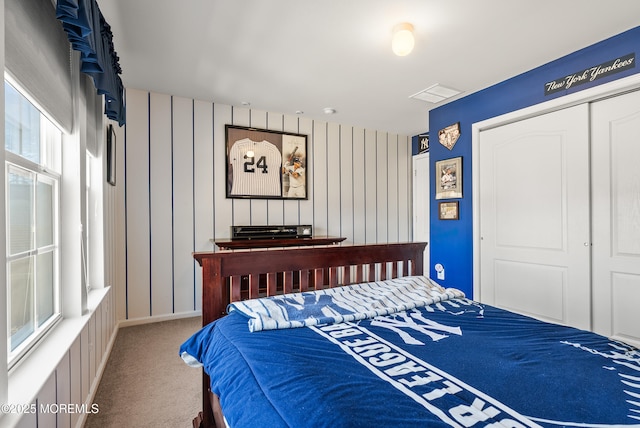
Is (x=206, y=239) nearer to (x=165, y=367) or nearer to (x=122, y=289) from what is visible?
(x=122, y=289)

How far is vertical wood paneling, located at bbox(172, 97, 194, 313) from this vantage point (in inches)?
Answer: 139

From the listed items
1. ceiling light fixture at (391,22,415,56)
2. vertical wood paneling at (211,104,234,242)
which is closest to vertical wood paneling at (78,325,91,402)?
vertical wood paneling at (211,104,234,242)

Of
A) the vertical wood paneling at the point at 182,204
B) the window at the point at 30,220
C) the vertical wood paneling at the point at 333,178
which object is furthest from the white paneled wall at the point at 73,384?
the vertical wood paneling at the point at 333,178

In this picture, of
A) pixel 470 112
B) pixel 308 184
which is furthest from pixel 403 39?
pixel 308 184

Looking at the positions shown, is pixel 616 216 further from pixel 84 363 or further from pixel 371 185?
pixel 84 363

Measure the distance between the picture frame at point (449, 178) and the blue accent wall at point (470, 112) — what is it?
0.05m

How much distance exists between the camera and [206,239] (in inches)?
144

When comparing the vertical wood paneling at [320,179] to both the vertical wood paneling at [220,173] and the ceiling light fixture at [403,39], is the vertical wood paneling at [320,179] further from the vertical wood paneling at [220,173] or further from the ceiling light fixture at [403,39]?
the ceiling light fixture at [403,39]

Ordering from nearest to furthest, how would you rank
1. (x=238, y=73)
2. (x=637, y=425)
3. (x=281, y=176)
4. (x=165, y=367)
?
(x=637, y=425)
(x=165, y=367)
(x=238, y=73)
(x=281, y=176)

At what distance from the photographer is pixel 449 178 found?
3.68 meters

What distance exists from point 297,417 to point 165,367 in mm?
2101

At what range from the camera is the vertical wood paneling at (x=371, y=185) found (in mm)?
4836

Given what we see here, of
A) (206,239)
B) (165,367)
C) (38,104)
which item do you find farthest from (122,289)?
(38,104)

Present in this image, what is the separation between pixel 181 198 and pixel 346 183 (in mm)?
2307
